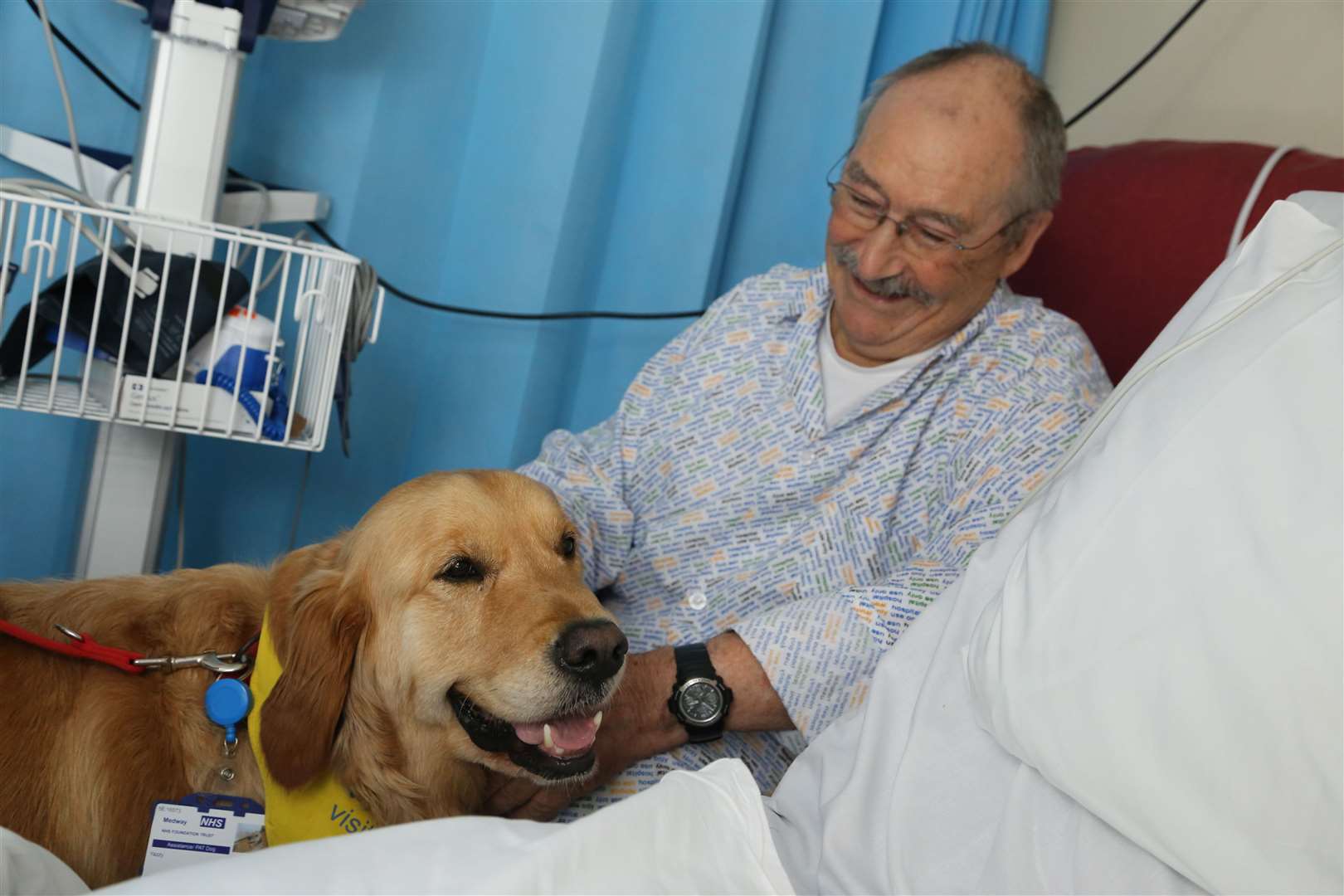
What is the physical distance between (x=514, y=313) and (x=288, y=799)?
3.93 ft

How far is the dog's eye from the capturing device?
131 centimetres

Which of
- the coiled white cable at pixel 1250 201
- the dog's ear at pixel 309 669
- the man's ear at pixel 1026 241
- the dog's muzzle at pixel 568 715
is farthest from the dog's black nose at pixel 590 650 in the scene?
the coiled white cable at pixel 1250 201

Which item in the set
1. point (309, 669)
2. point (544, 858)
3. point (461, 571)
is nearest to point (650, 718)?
point (461, 571)

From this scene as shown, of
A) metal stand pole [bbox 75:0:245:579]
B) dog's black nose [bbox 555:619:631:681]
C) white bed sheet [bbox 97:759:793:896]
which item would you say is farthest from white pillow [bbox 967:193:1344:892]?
metal stand pole [bbox 75:0:245:579]

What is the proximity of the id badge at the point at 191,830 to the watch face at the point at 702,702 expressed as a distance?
1.69 feet

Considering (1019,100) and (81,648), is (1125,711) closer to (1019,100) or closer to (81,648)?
(81,648)

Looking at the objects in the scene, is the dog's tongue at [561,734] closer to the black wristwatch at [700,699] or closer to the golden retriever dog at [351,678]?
the golden retriever dog at [351,678]

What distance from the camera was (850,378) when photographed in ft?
5.65

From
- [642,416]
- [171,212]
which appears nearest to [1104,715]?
[642,416]

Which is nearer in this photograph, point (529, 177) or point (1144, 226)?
point (1144, 226)

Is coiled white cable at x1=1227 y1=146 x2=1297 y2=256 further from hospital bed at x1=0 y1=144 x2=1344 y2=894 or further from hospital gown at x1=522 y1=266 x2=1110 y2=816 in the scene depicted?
hospital bed at x1=0 y1=144 x2=1344 y2=894

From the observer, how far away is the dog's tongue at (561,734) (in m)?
1.26

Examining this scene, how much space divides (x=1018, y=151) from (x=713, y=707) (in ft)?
3.00

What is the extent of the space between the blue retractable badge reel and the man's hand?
33 centimetres
